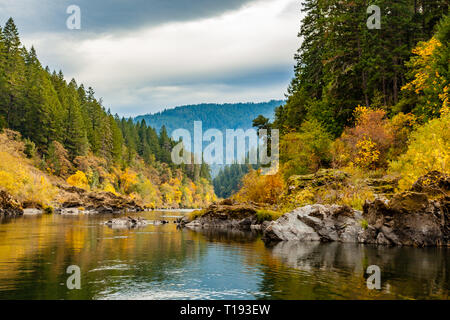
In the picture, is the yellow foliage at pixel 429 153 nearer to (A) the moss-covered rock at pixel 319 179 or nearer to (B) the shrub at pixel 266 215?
(A) the moss-covered rock at pixel 319 179

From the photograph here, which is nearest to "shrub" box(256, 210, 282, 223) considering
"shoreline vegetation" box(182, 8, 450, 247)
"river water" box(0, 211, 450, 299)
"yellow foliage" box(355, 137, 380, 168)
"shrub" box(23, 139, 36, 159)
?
"shoreline vegetation" box(182, 8, 450, 247)

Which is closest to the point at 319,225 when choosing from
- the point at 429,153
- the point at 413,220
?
the point at 413,220

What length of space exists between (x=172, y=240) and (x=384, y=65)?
3357 centimetres

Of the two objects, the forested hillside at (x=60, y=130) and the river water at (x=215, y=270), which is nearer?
the river water at (x=215, y=270)

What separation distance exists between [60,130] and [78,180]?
14608 millimetres

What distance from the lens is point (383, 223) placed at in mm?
26656

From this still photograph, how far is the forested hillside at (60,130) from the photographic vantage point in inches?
3605

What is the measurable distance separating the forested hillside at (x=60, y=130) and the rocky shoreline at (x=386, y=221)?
1783 inches

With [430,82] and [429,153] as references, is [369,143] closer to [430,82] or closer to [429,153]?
[430,82]

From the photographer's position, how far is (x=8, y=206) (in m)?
56.5

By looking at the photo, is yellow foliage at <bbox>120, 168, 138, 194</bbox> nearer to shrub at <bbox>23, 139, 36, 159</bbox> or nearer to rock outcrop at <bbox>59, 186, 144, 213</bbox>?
rock outcrop at <bbox>59, 186, 144, 213</bbox>

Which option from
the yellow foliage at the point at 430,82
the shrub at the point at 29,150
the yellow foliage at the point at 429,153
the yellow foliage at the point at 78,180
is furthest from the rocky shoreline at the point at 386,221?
the yellow foliage at the point at 78,180

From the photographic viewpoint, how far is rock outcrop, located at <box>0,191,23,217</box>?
182ft

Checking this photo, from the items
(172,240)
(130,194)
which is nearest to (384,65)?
(172,240)
